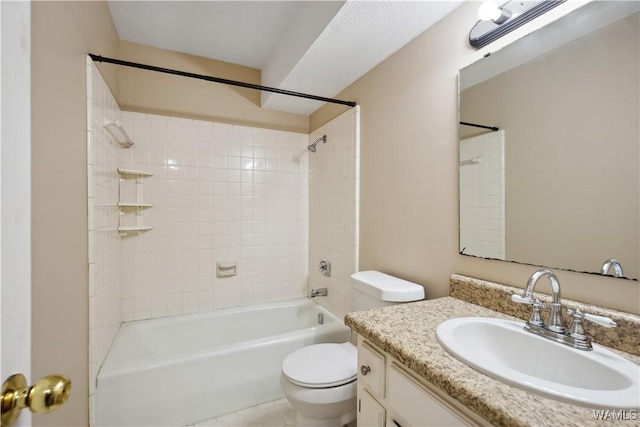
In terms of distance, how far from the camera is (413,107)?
1.54 metres

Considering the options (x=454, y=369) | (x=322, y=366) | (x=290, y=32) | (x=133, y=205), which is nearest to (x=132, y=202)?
(x=133, y=205)

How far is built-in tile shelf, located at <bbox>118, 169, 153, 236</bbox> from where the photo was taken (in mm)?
2023

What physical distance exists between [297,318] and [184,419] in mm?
1105

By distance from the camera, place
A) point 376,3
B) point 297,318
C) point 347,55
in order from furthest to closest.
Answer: point 297,318, point 347,55, point 376,3

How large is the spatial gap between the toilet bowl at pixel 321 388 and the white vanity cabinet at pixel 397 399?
0.96ft

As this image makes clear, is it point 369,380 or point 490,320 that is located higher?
point 490,320

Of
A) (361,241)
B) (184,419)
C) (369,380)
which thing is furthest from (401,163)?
(184,419)

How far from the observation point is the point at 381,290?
140 centimetres

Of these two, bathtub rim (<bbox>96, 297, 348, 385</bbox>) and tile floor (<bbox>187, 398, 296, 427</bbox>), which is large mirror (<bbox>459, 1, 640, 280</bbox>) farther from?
tile floor (<bbox>187, 398, 296, 427</bbox>)

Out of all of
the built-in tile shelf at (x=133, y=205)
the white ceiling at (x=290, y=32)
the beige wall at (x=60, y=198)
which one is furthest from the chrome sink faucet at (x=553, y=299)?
the built-in tile shelf at (x=133, y=205)

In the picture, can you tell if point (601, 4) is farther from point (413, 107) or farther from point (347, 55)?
point (347, 55)

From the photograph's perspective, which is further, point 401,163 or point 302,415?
point 401,163

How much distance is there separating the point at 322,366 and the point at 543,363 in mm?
942

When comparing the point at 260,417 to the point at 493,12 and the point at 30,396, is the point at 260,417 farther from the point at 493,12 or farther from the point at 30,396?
the point at 493,12
